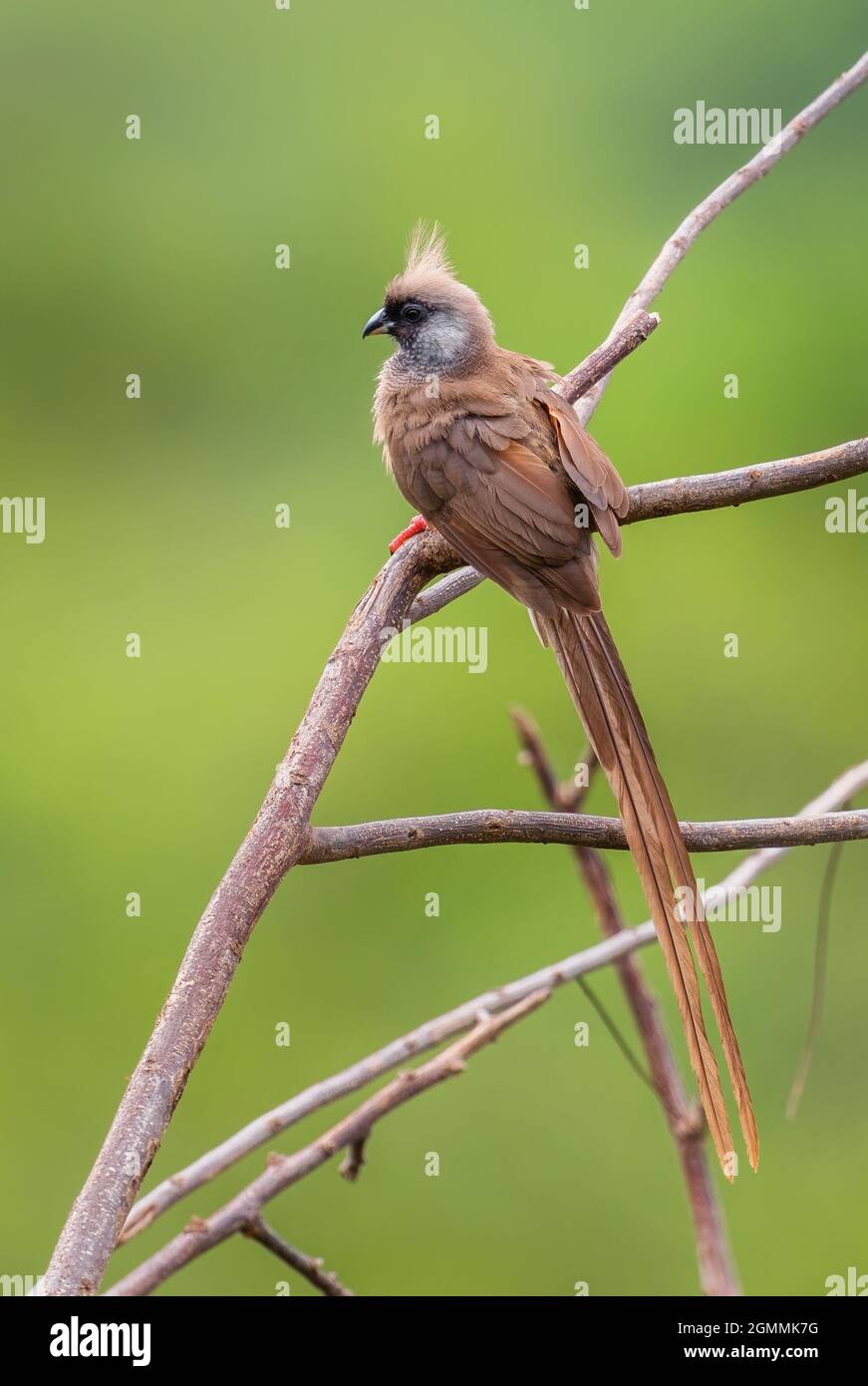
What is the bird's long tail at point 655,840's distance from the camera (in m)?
1.53

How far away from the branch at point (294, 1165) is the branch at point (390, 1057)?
→ 0.12 feet

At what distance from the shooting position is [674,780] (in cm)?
430

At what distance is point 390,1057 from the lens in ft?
5.53

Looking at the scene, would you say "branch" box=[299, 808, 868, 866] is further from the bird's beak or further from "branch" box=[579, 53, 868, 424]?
the bird's beak

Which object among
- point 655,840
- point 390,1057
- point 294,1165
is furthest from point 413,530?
point 294,1165

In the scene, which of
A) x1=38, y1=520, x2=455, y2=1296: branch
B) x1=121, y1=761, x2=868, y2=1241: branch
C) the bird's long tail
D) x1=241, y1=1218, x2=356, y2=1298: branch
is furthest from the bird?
x1=241, y1=1218, x2=356, y2=1298: branch

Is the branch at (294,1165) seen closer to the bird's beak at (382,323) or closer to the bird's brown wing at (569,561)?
the bird's brown wing at (569,561)

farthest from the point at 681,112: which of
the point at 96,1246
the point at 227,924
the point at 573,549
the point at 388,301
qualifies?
the point at 96,1246

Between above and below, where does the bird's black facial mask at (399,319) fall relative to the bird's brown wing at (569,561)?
above

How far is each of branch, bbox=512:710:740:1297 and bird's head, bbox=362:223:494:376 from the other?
0.71 meters

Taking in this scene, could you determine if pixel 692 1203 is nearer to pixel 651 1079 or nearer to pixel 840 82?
pixel 651 1079

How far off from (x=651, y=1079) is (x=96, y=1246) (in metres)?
1.07

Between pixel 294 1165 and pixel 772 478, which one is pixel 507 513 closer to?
pixel 772 478

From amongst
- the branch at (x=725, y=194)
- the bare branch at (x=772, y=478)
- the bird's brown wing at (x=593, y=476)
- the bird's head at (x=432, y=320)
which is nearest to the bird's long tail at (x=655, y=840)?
the bird's brown wing at (x=593, y=476)
